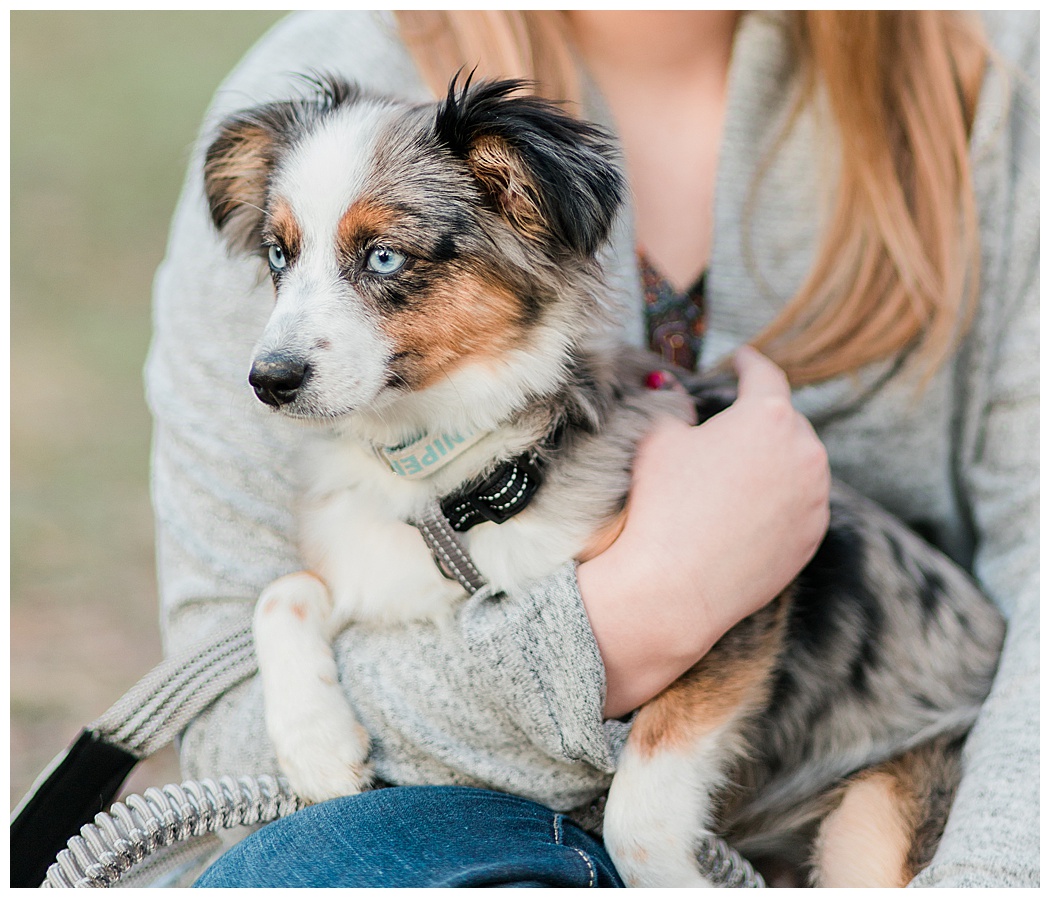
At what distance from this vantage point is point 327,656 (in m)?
1.67

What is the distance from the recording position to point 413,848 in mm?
1423

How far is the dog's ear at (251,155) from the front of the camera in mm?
1803

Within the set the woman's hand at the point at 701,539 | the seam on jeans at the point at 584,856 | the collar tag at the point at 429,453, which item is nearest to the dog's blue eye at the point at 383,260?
the collar tag at the point at 429,453

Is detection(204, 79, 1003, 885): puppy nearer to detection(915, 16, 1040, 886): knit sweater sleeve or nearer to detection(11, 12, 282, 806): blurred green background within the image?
detection(915, 16, 1040, 886): knit sweater sleeve

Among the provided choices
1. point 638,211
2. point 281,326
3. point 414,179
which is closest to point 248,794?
point 281,326

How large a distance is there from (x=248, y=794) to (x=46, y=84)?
589 cm

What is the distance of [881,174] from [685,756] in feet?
4.41

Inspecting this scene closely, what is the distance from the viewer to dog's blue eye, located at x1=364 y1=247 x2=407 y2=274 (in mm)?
1570

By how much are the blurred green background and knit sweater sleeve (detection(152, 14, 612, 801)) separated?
355mm

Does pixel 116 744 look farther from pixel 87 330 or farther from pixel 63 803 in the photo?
pixel 87 330

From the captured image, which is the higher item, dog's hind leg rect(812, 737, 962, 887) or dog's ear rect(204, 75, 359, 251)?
dog's ear rect(204, 75, 359, 251)

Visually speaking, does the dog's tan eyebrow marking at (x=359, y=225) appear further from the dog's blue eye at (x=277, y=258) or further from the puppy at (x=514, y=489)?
the dog's blue eye at (x=277, y=258)

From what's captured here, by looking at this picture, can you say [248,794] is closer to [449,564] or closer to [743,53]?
[449,564]

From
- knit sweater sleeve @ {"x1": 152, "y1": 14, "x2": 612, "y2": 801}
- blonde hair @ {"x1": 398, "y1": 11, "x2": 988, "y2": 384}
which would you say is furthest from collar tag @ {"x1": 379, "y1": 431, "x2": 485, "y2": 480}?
blonde hair @ {"x1": 398, "y1": 11, "x2": 988, "y2": 384}
